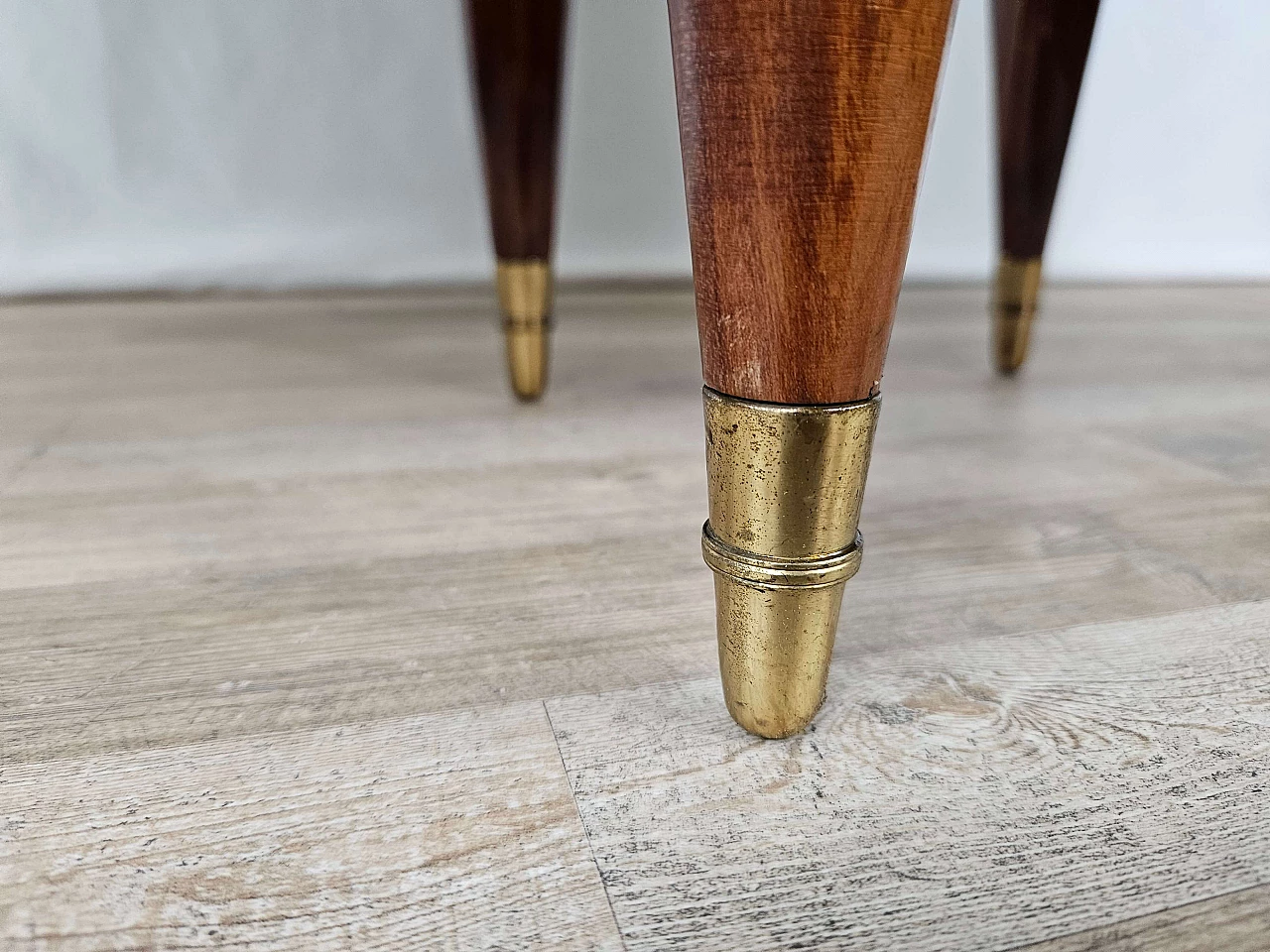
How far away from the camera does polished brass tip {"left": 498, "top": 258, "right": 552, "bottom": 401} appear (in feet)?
2.26

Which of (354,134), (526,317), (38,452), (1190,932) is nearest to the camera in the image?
(1190,932)

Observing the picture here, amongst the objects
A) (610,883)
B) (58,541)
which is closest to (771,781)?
(610,883)

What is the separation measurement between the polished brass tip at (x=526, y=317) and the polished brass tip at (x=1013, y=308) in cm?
35

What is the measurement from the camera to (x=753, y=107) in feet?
0.77

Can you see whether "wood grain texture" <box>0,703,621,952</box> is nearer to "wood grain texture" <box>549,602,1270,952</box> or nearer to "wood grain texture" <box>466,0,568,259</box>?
"wood grain texture" <box>549,602,1270,952</box>

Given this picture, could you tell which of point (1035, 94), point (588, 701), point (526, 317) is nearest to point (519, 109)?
point (526, 317)

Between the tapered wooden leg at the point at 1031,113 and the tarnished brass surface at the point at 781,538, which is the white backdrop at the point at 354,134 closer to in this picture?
the tapered wooden leg at the point at 1031,113

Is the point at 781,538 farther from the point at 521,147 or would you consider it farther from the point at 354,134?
the point at 354,134

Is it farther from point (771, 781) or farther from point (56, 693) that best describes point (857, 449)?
point (56, 693)

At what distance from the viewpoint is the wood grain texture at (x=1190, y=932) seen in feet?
0.73

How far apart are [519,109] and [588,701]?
0.45m

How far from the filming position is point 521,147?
66cm

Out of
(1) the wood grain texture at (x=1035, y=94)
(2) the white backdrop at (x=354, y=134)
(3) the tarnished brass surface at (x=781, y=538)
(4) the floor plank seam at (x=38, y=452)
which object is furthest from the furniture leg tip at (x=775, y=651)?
(2) the white backdrop at (x=354, y=134)

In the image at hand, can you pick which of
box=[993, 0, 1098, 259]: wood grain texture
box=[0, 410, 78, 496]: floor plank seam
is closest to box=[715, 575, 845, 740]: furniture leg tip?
box=[0, 410, 78, 496]: floor plank seam
